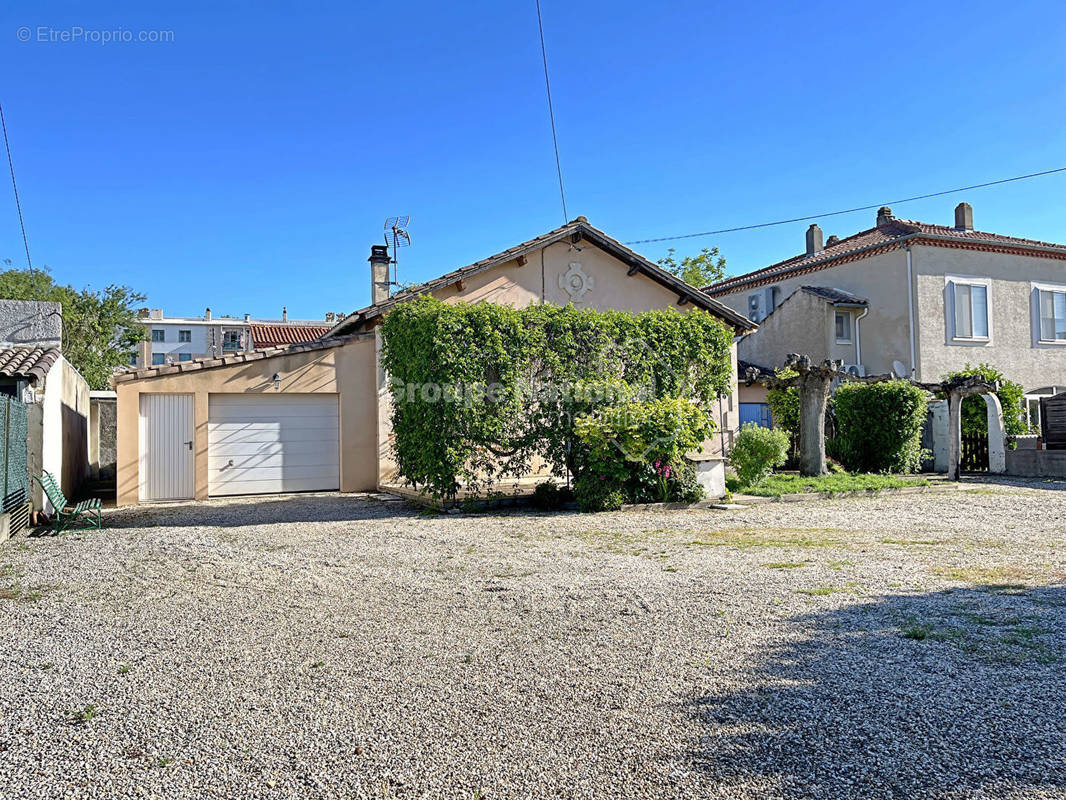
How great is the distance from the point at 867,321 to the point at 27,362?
22.7 m

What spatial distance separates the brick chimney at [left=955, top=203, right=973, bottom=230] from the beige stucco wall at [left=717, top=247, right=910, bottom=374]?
438 cm

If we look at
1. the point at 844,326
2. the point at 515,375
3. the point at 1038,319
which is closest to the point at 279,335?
the point at 844,326

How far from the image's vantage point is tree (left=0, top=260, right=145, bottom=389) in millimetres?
30016

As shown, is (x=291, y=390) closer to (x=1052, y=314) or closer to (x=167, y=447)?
(x=167, y=447)

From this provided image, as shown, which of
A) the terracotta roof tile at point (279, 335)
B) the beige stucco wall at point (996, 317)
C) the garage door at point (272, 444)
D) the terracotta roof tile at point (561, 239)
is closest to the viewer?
the garage door at point (272, 444)

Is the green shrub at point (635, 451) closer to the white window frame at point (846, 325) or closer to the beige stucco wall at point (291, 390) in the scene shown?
the beige stucco wall at point (291, 390)

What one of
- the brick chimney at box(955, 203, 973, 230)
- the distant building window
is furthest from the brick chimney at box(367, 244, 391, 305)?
the distant building window

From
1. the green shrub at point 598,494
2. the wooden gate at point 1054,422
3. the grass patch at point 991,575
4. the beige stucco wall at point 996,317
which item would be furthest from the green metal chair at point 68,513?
the beige stucco wall at point 996,317

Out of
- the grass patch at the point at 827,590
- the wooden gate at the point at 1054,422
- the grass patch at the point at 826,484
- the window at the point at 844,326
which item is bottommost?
the grass patch at the point at 827,590

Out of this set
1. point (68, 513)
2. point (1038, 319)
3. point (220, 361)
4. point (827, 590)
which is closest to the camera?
point (827, 590)

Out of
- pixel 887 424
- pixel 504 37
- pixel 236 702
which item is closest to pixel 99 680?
pixel 236 702

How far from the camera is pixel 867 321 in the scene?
25.1m

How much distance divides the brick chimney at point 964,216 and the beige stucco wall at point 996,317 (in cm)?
190

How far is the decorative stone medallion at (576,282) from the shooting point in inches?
733
